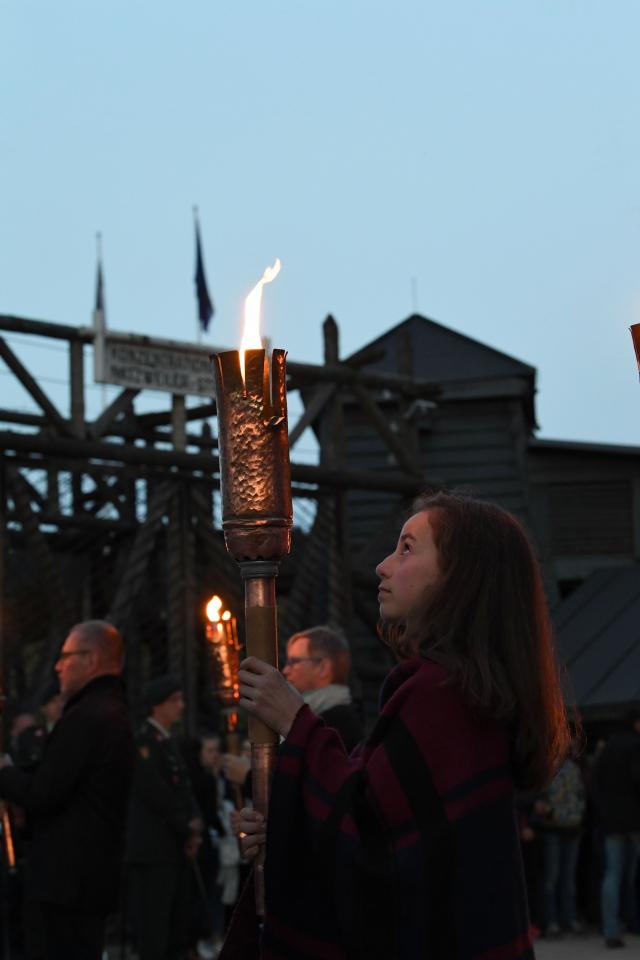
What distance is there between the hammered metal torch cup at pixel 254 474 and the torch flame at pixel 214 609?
94 centimetres

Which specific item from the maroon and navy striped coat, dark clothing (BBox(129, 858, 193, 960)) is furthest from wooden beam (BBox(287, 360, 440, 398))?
the maroon and navy striped coat

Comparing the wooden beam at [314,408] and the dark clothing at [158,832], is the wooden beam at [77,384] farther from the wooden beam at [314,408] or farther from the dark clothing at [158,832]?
the dark clothing at [158,832]

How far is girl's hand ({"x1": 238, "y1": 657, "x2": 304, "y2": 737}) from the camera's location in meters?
3.67

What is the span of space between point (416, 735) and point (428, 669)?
0.16m

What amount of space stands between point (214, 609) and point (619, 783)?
9.30m

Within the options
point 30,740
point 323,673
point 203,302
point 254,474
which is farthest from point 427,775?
point 203,302

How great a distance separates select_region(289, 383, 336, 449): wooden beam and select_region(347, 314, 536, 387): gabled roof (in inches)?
259

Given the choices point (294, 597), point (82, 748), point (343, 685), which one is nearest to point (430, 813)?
point (82, 748)

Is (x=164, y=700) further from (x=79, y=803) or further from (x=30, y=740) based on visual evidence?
(x=79, y=803)

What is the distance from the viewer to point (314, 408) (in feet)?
49.2

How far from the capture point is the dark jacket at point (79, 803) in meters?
6.38

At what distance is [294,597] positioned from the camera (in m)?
15.3

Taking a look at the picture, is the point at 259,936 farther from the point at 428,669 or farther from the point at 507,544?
the point at 507,544

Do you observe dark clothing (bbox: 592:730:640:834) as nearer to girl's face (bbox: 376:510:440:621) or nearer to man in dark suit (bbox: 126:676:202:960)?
man in dark suit (bbox: 126:676:202:960)
